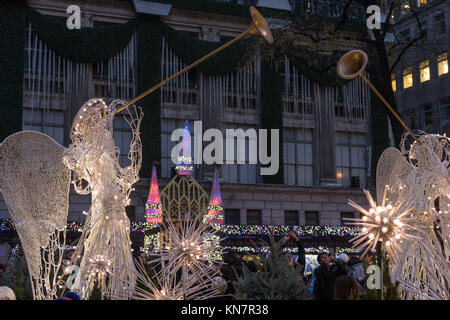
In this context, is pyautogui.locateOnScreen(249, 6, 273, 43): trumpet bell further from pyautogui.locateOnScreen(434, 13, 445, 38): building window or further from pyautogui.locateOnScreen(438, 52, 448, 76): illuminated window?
pyautogui.locateOnScreen(434, 13, 445, 38): building window

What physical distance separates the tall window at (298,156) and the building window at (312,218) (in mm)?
1490

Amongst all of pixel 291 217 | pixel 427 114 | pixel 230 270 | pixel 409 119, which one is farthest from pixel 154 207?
pixel 409 119

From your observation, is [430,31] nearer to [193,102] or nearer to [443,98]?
[443,98]

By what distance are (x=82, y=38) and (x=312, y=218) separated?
13.2 metres

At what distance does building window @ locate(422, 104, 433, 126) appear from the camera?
4081 centimetres

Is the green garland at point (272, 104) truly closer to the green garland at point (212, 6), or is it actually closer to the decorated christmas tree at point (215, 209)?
the green garland at point (212, 6)

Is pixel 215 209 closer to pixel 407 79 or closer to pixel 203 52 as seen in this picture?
pixel 203 52

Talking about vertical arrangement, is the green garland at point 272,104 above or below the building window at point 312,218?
above

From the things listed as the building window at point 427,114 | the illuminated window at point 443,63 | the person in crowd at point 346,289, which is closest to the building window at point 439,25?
the illuminated window at point 443,63

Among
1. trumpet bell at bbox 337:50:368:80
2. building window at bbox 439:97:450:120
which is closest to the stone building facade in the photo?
building window at bbox 439:97:450:120

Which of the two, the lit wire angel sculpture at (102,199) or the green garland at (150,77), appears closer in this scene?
the lit wire angel sculpture at (102,199)

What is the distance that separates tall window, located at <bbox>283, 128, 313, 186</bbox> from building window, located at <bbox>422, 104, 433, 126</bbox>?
11.8 meters

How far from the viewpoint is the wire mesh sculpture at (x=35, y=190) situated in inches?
390
